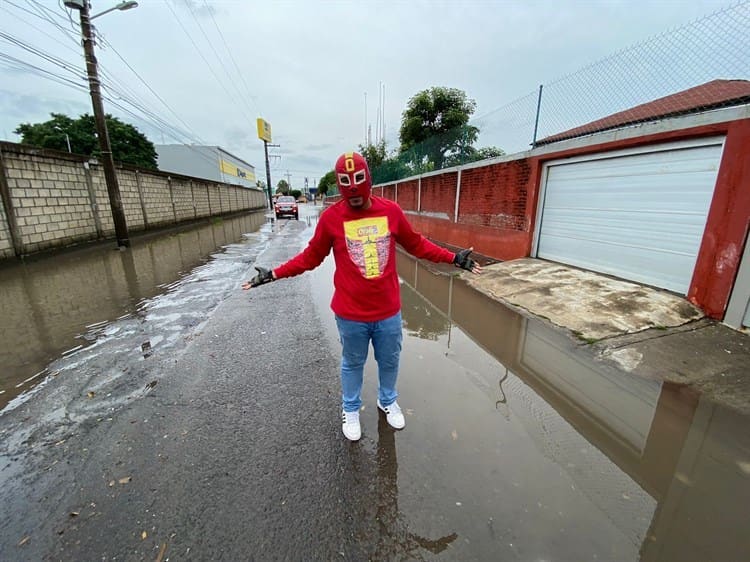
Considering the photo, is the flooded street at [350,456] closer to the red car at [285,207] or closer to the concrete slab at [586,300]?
the concrete slab at [586,300]

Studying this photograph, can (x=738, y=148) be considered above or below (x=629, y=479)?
above

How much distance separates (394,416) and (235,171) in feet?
230

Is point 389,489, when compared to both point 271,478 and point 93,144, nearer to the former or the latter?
point 271,478

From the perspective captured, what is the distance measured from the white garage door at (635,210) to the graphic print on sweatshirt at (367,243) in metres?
4.63

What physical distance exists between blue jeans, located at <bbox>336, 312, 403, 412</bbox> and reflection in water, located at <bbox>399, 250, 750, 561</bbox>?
2.25 feet

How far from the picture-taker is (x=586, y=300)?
4.80 metres

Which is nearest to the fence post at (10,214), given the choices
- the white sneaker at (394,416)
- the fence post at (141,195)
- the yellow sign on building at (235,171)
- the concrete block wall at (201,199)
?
the fence post at (141,195)

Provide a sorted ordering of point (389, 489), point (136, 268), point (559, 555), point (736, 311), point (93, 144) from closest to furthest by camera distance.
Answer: point (559, 555)
point (389, 489)
point (736, 311)
point (136, 268)
point (93, 144)

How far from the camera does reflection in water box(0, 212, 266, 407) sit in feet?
11.7

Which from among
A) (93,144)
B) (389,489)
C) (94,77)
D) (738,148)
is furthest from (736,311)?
(93,144)

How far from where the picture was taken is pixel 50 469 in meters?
2.06

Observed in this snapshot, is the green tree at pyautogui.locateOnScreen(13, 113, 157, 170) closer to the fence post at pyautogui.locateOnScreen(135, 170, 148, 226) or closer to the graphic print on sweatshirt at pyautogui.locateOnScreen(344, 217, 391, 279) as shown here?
the fence post at pyautogui.locateOnScreen(135, 170, 148, 226)

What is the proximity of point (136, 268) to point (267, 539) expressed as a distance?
8.20m

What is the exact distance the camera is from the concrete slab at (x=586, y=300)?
13.3 ft
